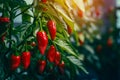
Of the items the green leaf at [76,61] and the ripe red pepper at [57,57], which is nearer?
the ripe red pepper at [57,57]

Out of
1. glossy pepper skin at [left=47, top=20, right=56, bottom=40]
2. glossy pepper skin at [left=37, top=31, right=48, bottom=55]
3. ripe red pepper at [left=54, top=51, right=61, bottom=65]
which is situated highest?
glossy pepper skin at [left=47, top=20, right=56, bottom=40]

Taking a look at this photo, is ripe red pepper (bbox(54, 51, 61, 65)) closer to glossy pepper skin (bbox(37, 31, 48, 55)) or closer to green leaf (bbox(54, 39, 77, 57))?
green leaf (bbox(54, 39, 77, 57))

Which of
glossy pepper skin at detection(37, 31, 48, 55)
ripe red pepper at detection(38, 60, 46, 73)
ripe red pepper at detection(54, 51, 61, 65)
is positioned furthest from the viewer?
ripe red pepper at detection(38, 60, 46, 73)

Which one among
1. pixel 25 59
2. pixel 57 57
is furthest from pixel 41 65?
pixel 25 59

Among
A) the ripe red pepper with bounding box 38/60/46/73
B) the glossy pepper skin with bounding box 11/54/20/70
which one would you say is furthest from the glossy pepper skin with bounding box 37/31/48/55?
the ripe red pepper with bounding box 38/60/46/73

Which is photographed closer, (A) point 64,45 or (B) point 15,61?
(B) point 15,61

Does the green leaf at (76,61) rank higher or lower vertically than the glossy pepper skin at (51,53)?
lower

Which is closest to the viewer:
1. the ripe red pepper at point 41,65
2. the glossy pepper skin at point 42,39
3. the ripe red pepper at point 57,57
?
the glossy pepper skin at point 42,39

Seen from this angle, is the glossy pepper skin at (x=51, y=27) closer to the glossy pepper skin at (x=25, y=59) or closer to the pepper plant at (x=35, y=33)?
the pepper plant at (x=35, y=33)

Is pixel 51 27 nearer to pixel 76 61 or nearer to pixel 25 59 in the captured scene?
pixel 25 59

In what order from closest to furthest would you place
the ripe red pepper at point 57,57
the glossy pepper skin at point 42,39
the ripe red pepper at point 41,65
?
the glossy pepper skin at point 42,39
the ripe red pepper at point 57,57
the ripe red pepper at point 41,65

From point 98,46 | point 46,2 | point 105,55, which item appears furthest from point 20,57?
point 105,55

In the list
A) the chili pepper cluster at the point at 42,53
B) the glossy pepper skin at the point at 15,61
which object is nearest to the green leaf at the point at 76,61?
the chili pepper cluster at the point at 42,53

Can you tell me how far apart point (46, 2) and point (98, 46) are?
11.2 ft
